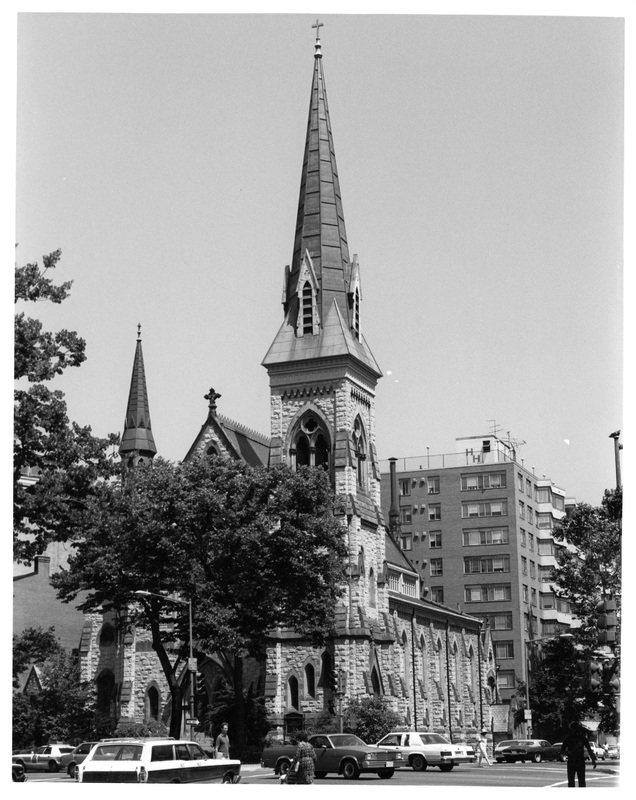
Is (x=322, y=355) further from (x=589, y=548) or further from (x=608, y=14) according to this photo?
(x=608, y=14)

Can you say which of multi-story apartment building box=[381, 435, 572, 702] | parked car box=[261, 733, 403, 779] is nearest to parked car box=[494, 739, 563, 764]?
parked car box=[261, 733, 403, 779]

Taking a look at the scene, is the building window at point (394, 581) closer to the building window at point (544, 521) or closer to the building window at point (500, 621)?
the building window at point (500, 621)

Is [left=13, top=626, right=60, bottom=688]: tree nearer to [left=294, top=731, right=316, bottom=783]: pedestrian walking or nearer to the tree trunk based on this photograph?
[left=294, top=731, right=316, bottom=783]: pedestrian walking

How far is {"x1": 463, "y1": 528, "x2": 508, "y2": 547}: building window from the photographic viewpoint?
11181 cm

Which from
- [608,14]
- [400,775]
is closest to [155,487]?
[400,775]

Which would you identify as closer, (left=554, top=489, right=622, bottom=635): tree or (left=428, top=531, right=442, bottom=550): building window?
(left=554, top=489, right=622, bottom=635): tree

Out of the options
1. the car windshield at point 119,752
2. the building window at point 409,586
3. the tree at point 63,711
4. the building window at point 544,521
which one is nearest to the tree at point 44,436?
the car windshield at point 119,752

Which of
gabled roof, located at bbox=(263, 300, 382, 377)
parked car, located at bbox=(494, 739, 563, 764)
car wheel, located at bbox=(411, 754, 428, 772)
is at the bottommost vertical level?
parked car, located at bbox=(494, 739, 563, 764)

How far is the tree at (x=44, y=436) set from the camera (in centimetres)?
3494

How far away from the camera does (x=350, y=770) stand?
39094mm

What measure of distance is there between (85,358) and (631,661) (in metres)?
17.6

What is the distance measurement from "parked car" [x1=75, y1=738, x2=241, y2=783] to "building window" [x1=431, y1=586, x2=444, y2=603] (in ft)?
277

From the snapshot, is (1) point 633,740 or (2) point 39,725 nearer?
(1) point 633,740

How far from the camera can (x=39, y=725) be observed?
6994 centimetres
